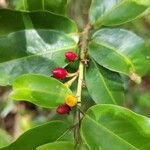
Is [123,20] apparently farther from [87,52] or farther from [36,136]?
[36,136]

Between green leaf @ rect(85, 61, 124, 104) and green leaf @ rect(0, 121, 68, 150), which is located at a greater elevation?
green leaf @ rect(85, 61, 124, 104)

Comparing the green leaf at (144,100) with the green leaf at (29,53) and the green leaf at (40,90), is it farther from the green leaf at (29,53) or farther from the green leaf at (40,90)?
the green leaf at (40,90)

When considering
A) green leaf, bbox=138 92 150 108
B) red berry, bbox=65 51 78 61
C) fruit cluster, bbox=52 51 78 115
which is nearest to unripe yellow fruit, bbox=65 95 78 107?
fruit cluster, bbox=52 51 78 115

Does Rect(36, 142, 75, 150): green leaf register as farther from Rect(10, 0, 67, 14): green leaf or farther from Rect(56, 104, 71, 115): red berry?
Rect(10, 0, 67, 14): green leaf

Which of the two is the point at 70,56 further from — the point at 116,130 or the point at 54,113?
the point at 54,113

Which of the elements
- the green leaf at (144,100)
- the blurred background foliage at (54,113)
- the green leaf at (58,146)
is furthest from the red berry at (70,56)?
the green leaf at (144,100)

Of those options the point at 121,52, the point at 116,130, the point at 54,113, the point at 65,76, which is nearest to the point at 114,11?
the point at 121,52

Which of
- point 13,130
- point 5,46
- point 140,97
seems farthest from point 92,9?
point 13,130
